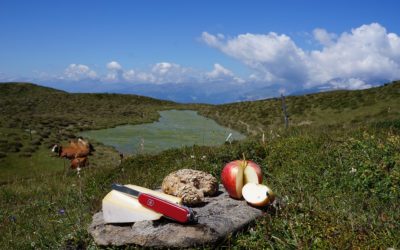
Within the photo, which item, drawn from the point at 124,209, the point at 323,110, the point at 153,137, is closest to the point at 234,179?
the point at 124,209

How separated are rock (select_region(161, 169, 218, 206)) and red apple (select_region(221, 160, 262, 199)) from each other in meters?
0.31

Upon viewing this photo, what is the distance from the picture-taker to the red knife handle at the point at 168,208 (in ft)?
19.6

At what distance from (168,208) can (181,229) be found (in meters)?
0.38

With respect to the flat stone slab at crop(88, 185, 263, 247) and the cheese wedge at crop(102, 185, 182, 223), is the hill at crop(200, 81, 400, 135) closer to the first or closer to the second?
the flat stone slab at crop(88, 185, 263, 247)

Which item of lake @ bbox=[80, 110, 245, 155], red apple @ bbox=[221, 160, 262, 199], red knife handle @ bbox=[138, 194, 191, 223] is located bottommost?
lake @ bbox=[80, 110, 245, 155]

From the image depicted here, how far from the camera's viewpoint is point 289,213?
6.73m

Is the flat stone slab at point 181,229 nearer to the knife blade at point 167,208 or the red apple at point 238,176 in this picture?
the knife blade at point 167,208

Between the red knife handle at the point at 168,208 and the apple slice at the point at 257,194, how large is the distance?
1509 millimetres

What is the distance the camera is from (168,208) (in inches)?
237

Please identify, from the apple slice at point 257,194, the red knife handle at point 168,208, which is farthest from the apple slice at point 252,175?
the red knife handle at point 168,208

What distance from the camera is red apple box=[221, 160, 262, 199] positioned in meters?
7.54

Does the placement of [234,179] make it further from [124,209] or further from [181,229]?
[124,209]

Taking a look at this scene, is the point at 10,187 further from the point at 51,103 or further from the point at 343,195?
the point at 51,103

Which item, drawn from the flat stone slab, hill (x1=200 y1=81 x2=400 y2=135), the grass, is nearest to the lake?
hill (x1=200 y1=81 x2=400 y2=135)
